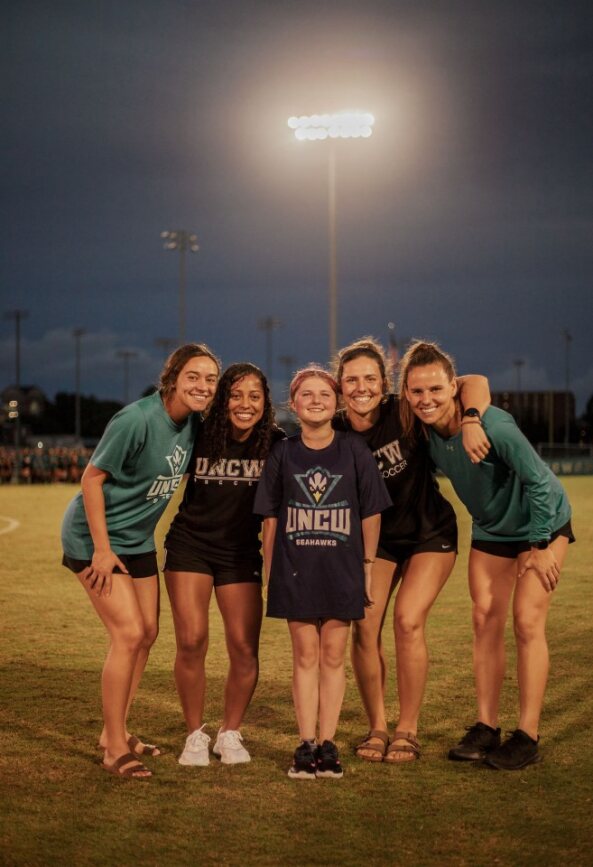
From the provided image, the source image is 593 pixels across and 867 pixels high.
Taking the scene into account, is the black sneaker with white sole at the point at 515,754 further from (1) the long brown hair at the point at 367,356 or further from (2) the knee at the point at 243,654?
(1) the long brown hair at the point at 367,356

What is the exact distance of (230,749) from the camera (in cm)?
549

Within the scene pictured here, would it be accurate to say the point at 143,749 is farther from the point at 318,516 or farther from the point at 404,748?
the point at 318,516

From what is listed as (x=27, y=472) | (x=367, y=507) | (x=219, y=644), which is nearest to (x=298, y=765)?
(x=367, y=507)

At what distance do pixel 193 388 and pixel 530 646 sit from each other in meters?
2.22

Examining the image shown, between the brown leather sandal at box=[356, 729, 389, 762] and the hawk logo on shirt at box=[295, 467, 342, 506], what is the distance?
1.39 metres

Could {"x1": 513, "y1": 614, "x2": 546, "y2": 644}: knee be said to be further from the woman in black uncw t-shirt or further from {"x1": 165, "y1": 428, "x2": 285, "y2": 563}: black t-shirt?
{"x1": 165, "y1": 428, "x2": 285, "y2": 563}: black t-shirt

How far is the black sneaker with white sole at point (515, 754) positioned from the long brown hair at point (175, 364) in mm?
2501

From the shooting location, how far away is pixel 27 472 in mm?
39344

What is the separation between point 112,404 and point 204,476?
142483mm

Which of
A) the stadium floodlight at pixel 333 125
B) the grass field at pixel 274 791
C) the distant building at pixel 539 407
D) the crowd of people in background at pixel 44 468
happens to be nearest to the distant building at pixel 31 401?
the distant building at pixel 539 407

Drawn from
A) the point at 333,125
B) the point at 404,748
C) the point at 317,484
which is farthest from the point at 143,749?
the point at 333,125

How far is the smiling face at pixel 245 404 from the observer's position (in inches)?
218

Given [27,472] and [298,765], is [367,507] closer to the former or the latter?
[298,765]

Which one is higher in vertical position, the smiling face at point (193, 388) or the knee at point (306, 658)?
the smiling face at point (193, 388)
